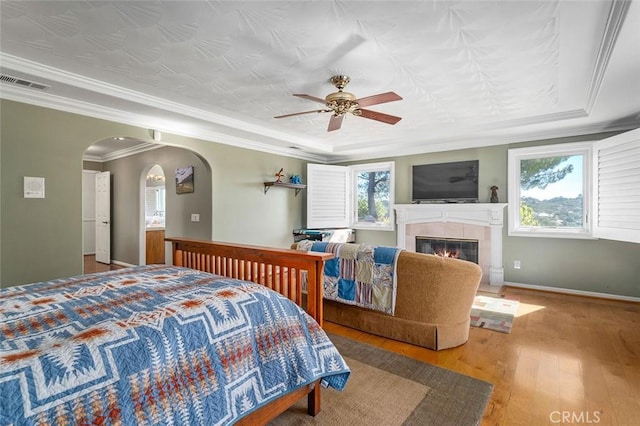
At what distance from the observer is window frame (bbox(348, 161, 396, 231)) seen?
19.5ft

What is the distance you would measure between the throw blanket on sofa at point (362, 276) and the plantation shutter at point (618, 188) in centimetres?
272

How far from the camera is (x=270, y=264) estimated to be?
7.13ft

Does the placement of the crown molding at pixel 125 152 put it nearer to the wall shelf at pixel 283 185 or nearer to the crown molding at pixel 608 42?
the wall shelf at pixel 283 185

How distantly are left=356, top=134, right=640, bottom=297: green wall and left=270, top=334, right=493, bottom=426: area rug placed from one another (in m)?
3.23

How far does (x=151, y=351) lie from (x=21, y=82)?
3.10m

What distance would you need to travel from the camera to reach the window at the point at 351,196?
5.94m

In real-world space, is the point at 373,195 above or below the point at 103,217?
above

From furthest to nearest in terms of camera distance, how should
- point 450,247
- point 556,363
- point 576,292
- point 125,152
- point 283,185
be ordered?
1. point 125,152
2. point 283,185
3. point 450,247
4. point 576,292
5. point 556,363

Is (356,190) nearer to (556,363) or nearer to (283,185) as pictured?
(283,185)

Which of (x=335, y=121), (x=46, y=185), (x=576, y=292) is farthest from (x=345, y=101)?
(x=576, y=292)

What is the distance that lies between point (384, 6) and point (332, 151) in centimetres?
408

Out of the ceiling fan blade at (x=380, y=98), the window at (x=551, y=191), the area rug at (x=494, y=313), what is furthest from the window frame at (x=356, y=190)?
the ceiling fan blade at (x=380, y=98)

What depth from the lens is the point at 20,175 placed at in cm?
294

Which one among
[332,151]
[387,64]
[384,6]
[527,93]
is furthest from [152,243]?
A: [527,93]
